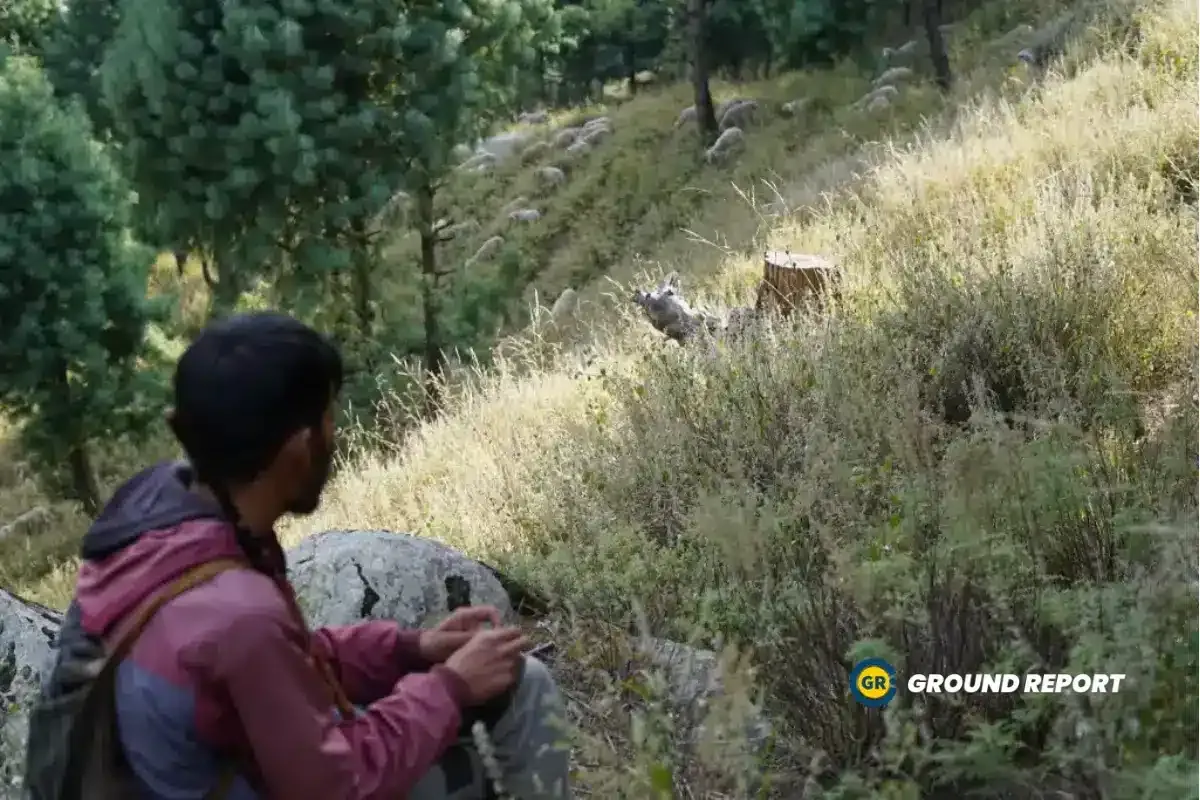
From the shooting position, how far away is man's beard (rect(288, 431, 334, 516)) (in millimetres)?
1690

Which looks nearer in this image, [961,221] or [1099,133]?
[961,221]

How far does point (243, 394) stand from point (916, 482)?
79.0 inches

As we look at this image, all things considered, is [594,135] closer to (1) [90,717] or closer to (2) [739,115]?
(2) [739,115]

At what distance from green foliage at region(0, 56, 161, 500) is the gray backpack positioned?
33.7 ft

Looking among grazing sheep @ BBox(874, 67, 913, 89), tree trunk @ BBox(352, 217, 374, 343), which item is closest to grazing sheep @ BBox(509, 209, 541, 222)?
grazing sheep @ BBox(874, 67, 913, 89)

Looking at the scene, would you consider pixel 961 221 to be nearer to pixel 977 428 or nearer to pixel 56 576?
pixel 977 428

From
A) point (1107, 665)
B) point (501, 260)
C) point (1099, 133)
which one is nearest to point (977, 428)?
point (1107, 665)

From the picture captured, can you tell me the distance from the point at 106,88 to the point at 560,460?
23.7 ft

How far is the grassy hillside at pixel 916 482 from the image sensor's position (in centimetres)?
194

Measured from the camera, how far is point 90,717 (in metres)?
1.50

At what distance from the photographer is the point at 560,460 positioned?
4480 mm

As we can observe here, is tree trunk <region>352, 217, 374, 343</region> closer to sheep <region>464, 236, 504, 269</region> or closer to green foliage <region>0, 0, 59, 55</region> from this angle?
sheep <region>464, 236, 504, 269</region>

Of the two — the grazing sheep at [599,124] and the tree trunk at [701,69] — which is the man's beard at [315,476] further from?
the grazing sheep at [599,124]

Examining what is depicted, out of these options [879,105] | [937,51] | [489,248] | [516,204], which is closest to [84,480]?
[489,248]
